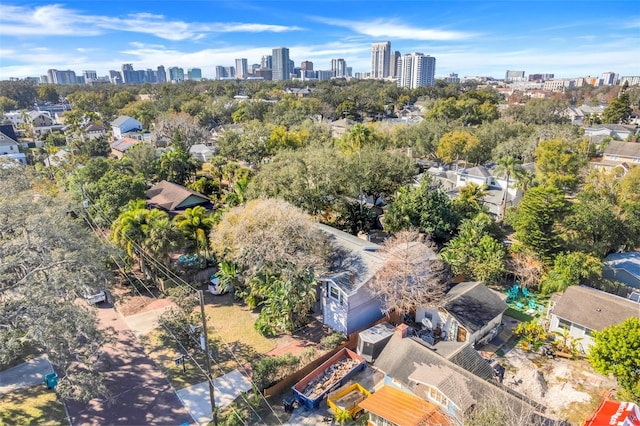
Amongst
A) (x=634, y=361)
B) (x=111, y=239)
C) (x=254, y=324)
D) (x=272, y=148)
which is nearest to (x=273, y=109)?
(x=272, y=148)

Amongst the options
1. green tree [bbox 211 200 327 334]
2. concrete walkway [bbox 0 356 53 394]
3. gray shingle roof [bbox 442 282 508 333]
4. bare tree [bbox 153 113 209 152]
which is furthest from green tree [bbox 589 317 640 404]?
bare tree [bbox 153 113 209 152]

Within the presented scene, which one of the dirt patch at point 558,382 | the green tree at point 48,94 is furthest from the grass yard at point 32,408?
the green tree at point 48,94

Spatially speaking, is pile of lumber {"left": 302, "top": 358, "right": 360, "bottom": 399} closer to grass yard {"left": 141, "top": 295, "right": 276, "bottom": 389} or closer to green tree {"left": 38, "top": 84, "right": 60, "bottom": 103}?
grass yard {"left": 141, "top": 295, "right": 276, "bottom": 389}

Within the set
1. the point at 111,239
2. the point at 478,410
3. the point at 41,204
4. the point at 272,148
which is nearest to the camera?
the point at 478,410

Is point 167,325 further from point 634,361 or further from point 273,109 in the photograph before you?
point 273,109

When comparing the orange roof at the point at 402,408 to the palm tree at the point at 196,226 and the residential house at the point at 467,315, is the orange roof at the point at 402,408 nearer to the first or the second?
the residential house at the point at 467,315

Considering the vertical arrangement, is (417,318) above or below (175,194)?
below
